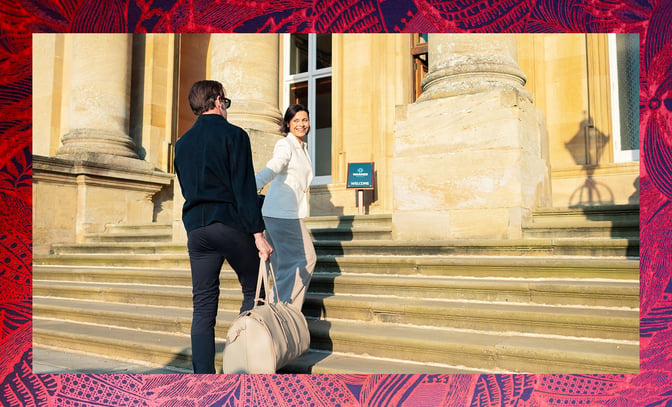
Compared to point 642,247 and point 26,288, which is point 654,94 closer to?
point 642,247

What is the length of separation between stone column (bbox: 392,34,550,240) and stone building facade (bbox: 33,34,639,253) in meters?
0.01

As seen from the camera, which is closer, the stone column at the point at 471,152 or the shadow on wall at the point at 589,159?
the stone column at the point at 471,152

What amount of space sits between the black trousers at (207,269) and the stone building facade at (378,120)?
8.22 ft

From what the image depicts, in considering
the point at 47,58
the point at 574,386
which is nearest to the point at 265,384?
the point at 574,386

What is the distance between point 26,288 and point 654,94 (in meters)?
3.75

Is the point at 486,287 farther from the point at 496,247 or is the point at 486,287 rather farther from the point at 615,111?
the point at 615,111

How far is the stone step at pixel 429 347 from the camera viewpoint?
9.95 ft

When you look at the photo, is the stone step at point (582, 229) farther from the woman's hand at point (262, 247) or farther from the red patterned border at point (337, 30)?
the woman's hand at point (262, 247)

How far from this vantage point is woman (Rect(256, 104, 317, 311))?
362cm

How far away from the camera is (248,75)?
7.27 m

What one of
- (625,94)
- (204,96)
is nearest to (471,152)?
(204,96)

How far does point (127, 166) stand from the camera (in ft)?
28.0

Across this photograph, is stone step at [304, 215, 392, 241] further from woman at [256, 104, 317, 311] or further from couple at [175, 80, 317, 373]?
couple at [175, 80, 317, 373]

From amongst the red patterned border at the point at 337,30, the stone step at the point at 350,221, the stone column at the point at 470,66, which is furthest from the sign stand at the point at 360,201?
the red patterned border at the point at 337,30
